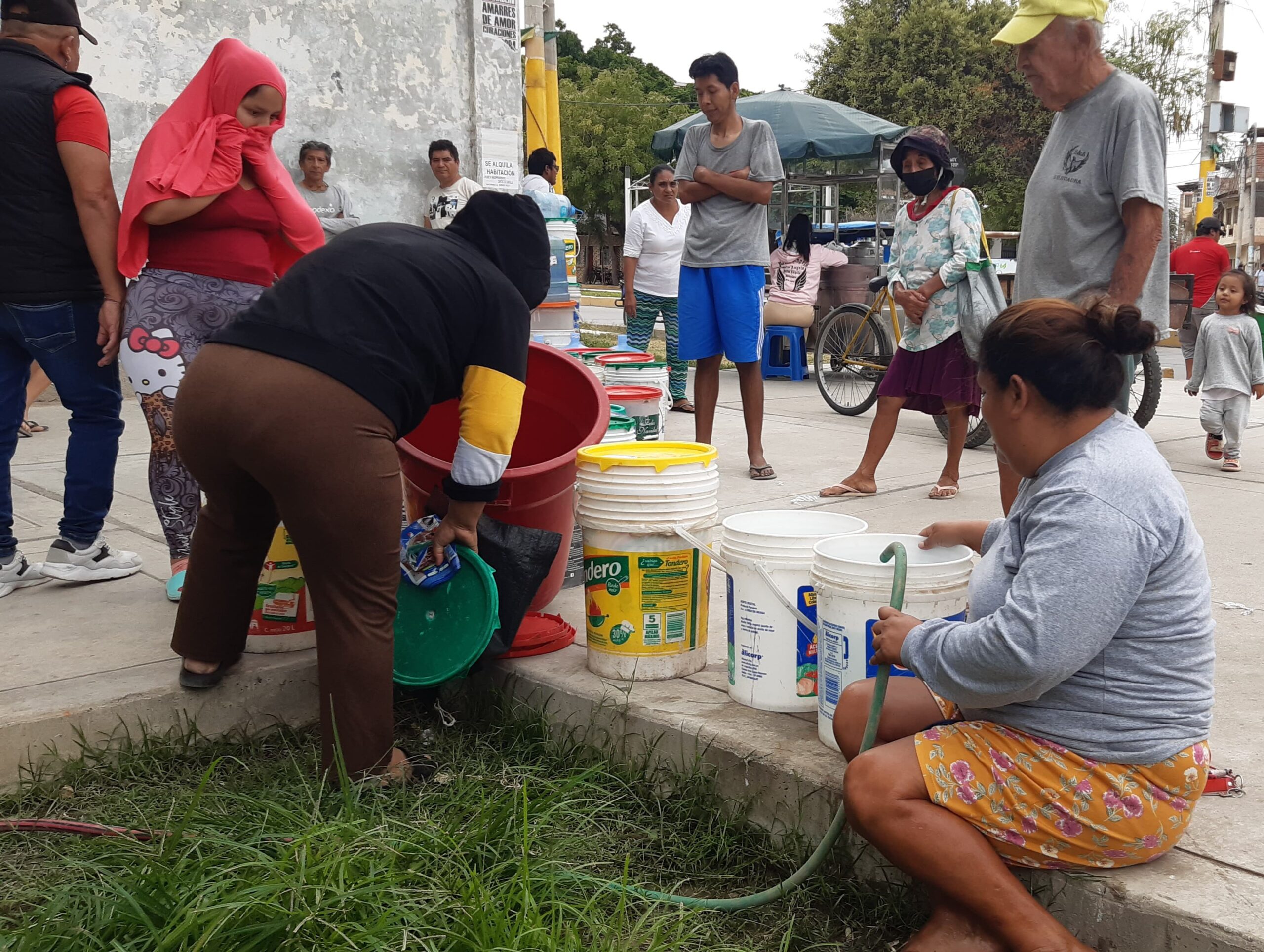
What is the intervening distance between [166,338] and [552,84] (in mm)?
9605

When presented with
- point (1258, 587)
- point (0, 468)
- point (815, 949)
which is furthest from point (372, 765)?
point (1258, 587)

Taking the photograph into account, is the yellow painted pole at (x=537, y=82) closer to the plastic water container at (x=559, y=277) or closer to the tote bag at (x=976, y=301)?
the plastic water container at (x=559, y=277)

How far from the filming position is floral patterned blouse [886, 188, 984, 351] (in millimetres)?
5160

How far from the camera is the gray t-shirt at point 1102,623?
1.87 m

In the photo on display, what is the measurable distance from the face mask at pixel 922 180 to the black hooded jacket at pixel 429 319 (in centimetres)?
297

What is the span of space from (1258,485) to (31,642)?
5678 mm

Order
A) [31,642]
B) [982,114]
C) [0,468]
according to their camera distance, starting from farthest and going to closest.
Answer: [982,114] < [0,468] < [31,642]

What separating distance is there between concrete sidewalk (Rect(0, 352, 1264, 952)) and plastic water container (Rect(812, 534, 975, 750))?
202 millimetres

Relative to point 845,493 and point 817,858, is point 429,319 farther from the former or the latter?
point 845,493

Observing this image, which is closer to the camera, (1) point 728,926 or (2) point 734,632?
(1) point 728,926

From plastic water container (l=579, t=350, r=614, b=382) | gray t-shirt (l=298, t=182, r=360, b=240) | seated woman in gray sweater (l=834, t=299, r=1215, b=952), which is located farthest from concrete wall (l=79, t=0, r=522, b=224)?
seated woman in gray sweater (l=834, t=299, r=1215, b=952)

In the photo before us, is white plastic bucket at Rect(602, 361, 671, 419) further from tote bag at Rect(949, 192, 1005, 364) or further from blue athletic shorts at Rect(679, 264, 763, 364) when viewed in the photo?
tote bag at Rect(949, 192, 1005, 364)

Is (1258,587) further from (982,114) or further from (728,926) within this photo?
(982,114)

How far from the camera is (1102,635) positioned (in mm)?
1879
